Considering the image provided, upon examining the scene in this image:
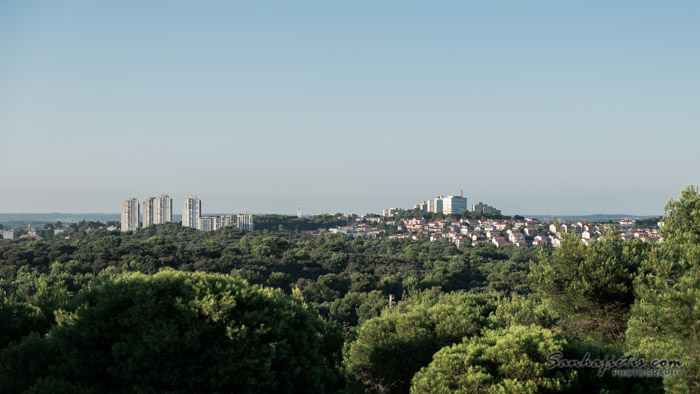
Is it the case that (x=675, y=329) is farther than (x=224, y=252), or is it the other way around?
(x=224, y=252)

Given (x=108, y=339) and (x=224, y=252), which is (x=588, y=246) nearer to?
(x=108, y=339)

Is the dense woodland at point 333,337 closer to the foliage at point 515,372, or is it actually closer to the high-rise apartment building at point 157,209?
the foliage at point 515,372

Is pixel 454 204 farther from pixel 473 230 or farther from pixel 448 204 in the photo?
pixel 473 230

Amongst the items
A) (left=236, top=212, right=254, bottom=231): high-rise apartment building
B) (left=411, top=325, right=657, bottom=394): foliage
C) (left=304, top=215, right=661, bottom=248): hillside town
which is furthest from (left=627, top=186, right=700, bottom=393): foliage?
(left=236, top=212, right=254, bottom=231): high-rise apartment building

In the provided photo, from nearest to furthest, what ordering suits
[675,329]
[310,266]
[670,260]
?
1. [675,329]
2. [670,260]
3. [310,266]

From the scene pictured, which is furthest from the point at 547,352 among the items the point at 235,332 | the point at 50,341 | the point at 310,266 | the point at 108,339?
the point at 310,266

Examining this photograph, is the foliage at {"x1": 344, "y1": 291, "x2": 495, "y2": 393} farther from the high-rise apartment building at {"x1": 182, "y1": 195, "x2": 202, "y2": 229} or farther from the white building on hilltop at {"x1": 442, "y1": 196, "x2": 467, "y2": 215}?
the white building on hilltop at {"x1": 442, "y1": 196, "x2": 467, "y2": 215}

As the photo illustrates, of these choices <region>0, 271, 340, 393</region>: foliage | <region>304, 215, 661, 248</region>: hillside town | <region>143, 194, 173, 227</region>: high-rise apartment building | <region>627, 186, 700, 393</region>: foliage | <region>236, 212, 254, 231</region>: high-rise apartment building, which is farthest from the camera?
<region>143, 194, 173, 227</region>: high-rise apartment building
